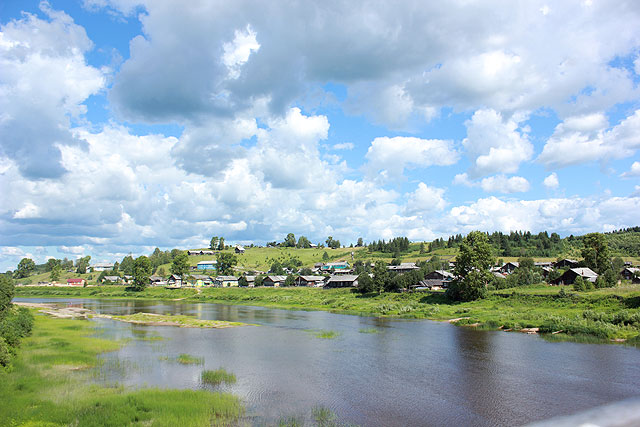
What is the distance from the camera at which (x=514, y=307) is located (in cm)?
6525

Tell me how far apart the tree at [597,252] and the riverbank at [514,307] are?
1719 centimetres

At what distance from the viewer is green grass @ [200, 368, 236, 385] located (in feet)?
92.3

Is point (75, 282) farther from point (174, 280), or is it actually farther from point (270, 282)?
point (270, 282)

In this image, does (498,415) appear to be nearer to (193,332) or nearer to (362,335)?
(362,335)

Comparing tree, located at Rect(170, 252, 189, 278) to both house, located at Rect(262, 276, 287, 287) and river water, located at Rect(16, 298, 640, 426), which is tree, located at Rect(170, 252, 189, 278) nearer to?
house, located at Rect(262, 276, 287, 287)

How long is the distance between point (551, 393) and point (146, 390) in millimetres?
25971

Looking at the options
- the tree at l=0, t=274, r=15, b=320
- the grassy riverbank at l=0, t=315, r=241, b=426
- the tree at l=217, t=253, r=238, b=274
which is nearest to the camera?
the grassy riverbank at l=0, t=315, r=241, b=426

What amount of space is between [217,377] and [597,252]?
297 feet

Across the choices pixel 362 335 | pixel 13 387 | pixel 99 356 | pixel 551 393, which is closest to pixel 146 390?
pixel 13 387

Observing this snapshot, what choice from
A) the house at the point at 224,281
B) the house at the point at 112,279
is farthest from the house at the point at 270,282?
the house at the point at 112,279

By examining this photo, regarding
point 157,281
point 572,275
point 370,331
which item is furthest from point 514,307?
point 157,281

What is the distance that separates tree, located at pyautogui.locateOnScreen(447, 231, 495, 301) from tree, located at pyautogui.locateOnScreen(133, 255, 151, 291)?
351 ft

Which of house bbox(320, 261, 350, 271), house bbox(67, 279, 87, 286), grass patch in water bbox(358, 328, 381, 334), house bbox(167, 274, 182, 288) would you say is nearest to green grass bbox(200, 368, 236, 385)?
grass patch in water bbox(358, 328, 381, 334)

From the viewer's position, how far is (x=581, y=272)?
266 ft
